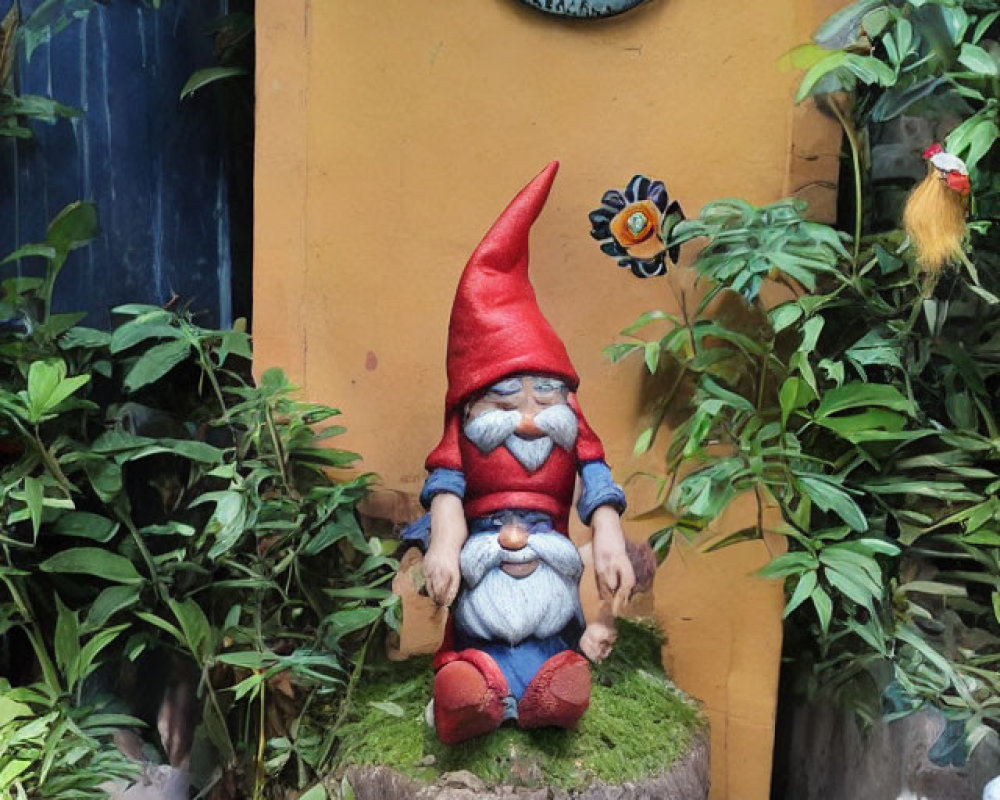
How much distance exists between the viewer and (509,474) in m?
1.59

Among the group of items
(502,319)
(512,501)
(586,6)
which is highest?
(586,6)

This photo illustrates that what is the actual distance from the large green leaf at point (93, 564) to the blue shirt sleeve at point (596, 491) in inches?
28.4

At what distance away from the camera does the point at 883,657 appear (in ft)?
5.73

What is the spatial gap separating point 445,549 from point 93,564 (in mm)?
583

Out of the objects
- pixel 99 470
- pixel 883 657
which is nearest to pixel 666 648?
pixel 883 657

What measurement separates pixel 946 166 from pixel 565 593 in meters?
0.86

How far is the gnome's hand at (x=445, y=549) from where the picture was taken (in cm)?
154

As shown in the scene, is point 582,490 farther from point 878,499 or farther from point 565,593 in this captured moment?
point 878,499

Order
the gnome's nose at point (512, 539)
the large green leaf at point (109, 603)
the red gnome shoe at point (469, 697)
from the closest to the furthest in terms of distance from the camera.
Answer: the red gnome shoe at point (469, 697) < the gnome's nose at point (512, 539) < the large green leaf at point (109, 603)

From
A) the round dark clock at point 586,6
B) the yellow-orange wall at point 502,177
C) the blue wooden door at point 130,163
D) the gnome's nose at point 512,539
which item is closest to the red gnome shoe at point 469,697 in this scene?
the gnome's nose at point 512,539

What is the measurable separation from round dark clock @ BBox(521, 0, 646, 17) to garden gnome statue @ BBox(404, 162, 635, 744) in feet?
1.22

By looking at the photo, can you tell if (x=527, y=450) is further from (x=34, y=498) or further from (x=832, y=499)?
(x=34, y=498)

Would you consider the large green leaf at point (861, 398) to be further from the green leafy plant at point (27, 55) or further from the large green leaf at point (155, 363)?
the green leafy plant at point (27, 55)

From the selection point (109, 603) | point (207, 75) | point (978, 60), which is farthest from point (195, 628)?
point (978, 60)
